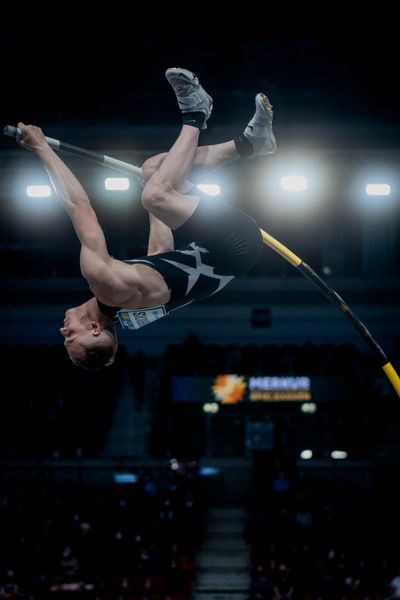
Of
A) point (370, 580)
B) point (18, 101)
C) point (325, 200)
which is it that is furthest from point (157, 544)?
point (18, 101)

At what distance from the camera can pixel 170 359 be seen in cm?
1838

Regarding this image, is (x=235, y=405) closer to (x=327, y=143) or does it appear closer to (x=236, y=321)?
(x=236, y=321)

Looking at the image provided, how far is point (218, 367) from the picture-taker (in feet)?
58.0

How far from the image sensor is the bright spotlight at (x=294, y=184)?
9.24 meters

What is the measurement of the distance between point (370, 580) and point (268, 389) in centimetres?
568

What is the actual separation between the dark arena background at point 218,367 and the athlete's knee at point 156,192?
4936 mm

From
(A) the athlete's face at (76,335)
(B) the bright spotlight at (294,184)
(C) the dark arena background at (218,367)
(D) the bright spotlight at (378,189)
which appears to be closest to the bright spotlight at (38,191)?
(C) the dark arena background at (218,367)

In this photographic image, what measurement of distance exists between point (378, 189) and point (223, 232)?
5.78 metres

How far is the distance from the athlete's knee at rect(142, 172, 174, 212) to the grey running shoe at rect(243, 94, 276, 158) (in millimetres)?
766

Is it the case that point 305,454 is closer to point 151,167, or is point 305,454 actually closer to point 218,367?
point 218,367

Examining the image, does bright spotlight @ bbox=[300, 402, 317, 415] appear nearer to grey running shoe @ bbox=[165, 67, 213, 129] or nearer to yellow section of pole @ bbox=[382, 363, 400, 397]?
yellow section of pole @ bbox=[382, 363, 400, 397]

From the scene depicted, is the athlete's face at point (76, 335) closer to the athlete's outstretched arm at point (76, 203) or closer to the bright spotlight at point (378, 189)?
the athlete's outstretched arm at point (76, 203)

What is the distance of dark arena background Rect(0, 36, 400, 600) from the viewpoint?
36.3ft

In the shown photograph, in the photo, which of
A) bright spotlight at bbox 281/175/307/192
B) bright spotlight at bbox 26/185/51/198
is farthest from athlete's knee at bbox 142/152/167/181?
bright spotlight at bbox 26/185/51/198
